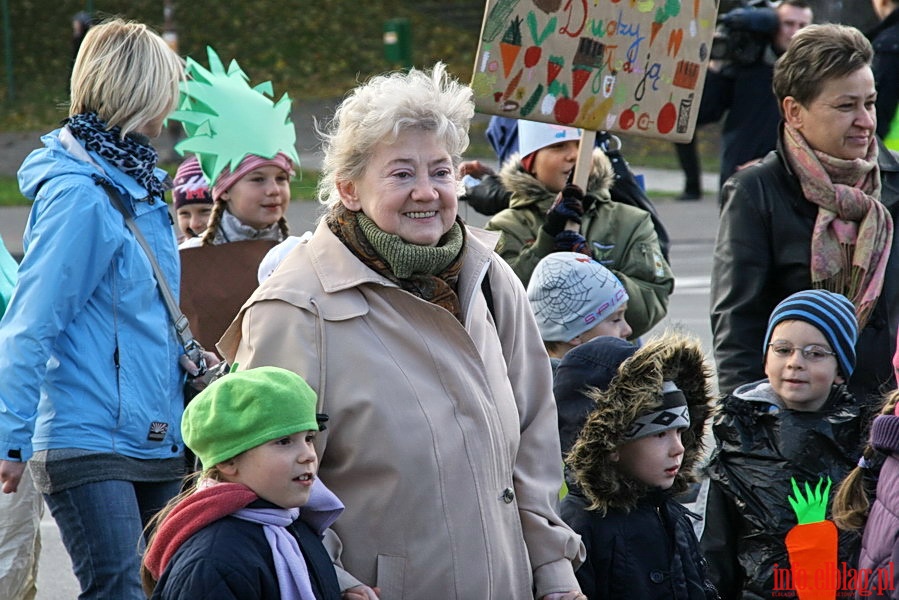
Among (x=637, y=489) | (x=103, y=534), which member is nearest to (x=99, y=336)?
(x=103, y=534)

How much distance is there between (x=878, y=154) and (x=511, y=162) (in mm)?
1410

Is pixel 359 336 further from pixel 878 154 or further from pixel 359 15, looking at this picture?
pixel 359 15

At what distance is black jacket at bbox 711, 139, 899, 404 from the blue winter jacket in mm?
1840

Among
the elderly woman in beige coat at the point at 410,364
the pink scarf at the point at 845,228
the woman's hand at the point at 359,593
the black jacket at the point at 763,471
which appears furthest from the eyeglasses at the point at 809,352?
the woman's hand at the point at 359,593

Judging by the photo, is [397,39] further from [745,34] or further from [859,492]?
[859,492]

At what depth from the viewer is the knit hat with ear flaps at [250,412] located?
2.98 metres

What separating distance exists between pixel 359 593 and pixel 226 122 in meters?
2.79

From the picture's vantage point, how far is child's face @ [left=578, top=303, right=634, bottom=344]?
4.61 m

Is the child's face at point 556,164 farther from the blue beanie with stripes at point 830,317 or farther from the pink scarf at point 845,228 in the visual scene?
the blue beanie with stripes at point 830,317

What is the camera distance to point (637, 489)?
146 inches

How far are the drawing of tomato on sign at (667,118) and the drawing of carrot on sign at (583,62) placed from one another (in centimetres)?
31

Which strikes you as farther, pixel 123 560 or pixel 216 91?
pixel 216 91

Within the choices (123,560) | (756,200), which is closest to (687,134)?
(756,200)

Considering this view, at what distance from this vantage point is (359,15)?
90.9 feet
